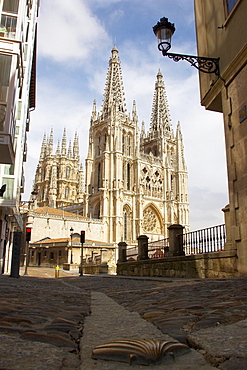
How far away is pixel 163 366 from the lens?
1.51 meters

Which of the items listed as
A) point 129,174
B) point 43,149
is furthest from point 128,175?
point 43,149

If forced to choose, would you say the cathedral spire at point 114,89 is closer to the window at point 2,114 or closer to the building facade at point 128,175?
the building facade at point 128,175

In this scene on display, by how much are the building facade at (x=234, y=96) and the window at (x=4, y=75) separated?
6318 millimetres

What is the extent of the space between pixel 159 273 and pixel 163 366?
11001 millimetres

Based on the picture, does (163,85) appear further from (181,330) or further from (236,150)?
(181,330)

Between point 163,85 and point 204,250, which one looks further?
point 163,85

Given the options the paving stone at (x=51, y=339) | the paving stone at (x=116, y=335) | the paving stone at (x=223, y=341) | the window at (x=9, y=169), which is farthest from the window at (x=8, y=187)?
the paving stone at (x=223, y=341)

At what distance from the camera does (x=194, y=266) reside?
9.48m

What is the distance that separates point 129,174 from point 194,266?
49.9 metres

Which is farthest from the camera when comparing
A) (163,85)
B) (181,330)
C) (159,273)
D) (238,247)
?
(163,85)

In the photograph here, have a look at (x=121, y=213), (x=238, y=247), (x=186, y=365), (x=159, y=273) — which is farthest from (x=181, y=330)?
(x=121, y=213)

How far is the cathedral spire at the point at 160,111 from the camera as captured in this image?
70.4m

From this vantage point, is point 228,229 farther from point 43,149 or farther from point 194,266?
point 43,149

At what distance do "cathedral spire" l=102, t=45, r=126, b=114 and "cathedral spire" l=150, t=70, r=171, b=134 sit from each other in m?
11.5
